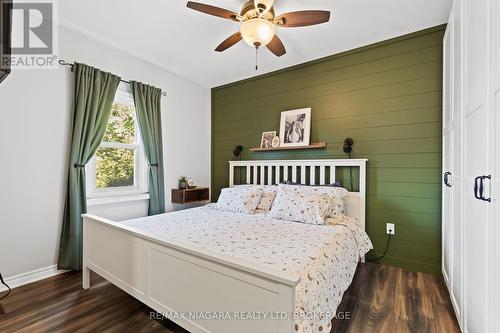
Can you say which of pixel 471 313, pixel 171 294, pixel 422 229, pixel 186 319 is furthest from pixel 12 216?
pixel 422 229

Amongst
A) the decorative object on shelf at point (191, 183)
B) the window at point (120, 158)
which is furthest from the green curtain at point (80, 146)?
the decorative object on shelf at point (191, 183)

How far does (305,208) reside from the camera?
7.82 feet

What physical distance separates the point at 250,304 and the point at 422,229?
221 centimetres

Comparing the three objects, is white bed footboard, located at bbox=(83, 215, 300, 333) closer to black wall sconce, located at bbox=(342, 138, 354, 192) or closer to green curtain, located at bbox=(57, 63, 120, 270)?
green curtain, located at bbox=(57, 63, 120, 270)

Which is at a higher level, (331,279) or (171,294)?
(331,279)

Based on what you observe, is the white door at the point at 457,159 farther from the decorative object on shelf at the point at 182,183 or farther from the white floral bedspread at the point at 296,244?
the decorative object on shelf at the point at 182,183

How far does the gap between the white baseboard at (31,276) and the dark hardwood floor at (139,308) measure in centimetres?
6

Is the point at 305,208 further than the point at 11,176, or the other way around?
the point at 305,208

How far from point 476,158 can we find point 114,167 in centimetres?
340

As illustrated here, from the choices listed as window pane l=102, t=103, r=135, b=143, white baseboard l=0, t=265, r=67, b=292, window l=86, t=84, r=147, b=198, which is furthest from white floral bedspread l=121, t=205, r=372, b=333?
window pane l=102, t=103, r=135, b=143

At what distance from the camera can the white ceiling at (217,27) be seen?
2.12 meters

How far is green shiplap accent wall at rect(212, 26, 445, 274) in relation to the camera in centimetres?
242

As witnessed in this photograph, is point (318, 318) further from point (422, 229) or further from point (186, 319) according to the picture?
point (422, 229)

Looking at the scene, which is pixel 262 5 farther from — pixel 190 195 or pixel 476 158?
pixel 190 195
